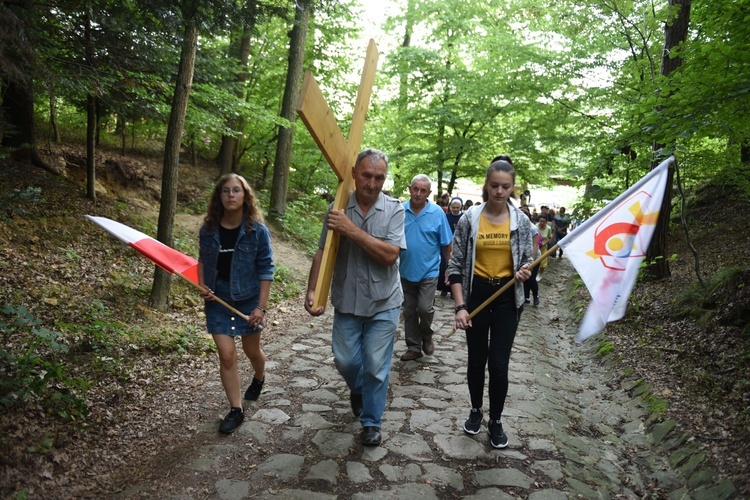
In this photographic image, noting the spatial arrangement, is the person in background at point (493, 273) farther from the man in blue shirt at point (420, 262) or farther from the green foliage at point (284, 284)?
the green foliage at point (284, 284)

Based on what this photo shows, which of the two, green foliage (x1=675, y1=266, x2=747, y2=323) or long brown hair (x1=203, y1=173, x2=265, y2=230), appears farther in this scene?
green foliage (x1=675, y1=266, x2=747, y2=323)

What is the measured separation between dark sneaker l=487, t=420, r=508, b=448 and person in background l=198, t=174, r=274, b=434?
6.78 feet

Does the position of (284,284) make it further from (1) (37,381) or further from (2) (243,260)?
(1) (37,381)

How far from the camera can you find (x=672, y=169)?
7.95m

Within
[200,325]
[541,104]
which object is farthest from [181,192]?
[541,104]

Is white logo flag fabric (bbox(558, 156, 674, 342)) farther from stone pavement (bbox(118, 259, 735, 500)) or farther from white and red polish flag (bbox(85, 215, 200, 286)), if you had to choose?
white and red polish flag (bbox(85, 215, 200, 286))

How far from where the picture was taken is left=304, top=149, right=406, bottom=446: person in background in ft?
12.9

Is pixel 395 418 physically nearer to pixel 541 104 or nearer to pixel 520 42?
pixel 541 104

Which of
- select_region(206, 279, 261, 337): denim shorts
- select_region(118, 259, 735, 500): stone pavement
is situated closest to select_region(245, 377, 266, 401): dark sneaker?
select_region(118, 259, 735, 500): stone pavement

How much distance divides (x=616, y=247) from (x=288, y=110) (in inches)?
443

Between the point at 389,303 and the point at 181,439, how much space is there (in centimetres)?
199

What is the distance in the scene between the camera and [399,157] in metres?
18.8

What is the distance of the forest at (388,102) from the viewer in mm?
5207

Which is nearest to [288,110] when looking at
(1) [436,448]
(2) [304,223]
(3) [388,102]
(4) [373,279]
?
(2) [304,223]
